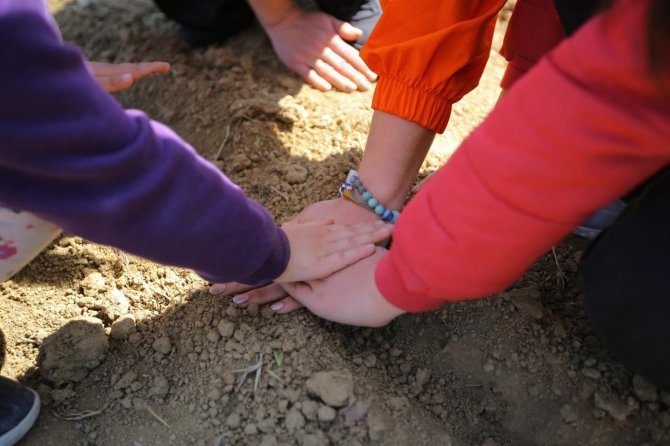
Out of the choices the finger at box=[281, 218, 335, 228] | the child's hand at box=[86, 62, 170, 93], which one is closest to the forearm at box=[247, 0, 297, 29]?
the child's hand at box=[86, 62, 170, 93]

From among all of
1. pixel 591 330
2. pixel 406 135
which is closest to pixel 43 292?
pixel 406 135

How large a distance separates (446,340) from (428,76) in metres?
0.56

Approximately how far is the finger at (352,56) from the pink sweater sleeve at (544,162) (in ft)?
3.39

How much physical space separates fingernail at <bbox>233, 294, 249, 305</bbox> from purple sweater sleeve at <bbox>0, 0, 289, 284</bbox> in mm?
231

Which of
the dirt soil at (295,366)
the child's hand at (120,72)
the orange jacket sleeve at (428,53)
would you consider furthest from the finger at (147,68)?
the orange jacket sleeve at (428,53)

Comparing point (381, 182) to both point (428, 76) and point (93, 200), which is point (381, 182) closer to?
point (428, 76)

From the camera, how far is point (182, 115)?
6.15 feet

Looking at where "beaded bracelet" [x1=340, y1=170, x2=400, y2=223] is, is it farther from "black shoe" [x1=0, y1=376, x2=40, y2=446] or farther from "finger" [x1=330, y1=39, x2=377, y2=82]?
"black shoe" [x1=0, y1=376, x2=40, y2=446]

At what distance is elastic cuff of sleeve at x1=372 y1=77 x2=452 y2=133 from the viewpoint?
1386 millimetres

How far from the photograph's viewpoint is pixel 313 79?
1892 millimetres

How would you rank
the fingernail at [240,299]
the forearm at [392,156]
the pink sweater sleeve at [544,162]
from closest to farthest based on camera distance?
the pink sweater sleeve at [544,162] → the fingernail at [240,299] → the forearm at [392,156]

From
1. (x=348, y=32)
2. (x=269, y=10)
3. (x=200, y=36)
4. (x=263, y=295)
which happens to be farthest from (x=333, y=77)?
(x=263, y=295)

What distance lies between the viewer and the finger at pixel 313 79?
1890mm

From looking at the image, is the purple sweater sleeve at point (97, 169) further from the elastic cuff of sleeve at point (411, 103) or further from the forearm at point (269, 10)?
the forearm at point (269, 10)
